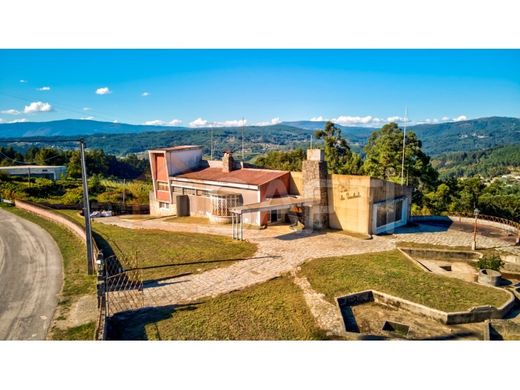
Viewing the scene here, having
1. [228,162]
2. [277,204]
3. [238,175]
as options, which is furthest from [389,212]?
[228,162]

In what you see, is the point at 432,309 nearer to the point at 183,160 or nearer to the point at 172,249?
the point at 172,249

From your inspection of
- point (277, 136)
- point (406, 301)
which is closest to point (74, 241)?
point (406, 301)

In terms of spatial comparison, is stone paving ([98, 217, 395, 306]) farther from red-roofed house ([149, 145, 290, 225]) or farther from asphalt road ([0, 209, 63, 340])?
asphalt road ([0, 209, 63, 340])

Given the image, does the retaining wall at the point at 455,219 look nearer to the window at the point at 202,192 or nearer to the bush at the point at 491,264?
the bush at the point at 491,264

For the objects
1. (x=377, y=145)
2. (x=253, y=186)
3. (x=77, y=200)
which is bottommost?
(x=77, y=200)

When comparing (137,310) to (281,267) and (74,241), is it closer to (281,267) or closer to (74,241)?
(281,267)

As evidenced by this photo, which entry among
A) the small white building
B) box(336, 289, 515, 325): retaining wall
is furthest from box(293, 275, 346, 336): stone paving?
the small white building
